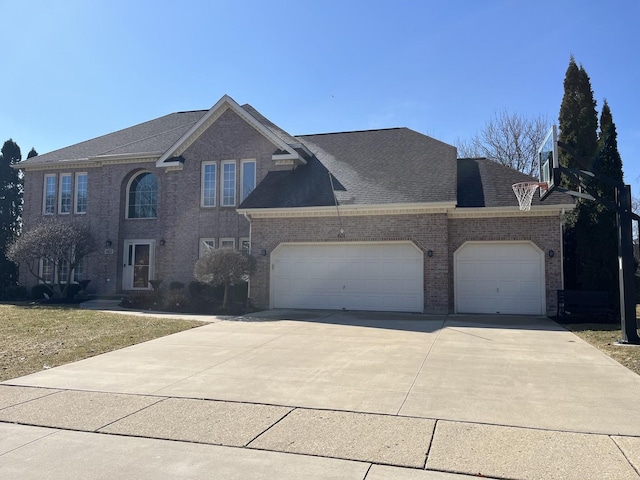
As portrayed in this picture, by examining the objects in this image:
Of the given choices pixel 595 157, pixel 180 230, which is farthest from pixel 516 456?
pixel 180 230

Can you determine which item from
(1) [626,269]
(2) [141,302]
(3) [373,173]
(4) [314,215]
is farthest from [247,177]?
(1) [626,269]

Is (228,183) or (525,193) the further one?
(228,183)

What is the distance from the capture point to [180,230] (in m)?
20.9

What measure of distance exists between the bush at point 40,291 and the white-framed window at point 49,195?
12.3 ft

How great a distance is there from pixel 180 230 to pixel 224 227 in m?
2.15

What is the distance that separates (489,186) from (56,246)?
1753 cm

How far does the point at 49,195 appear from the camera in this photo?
77.4 feet

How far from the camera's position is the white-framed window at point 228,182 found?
802 inches

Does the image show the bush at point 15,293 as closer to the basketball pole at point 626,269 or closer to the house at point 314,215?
the house at point 314,215

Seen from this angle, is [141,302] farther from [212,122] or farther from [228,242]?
[212,122]

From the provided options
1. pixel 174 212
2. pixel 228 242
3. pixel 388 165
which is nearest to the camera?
pixel 388 165

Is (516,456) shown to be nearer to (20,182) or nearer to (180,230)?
(180,230)

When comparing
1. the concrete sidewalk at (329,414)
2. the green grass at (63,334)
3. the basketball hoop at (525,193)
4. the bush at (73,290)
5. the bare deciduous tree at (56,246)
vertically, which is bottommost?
the concrete sidewalk at (329,414)

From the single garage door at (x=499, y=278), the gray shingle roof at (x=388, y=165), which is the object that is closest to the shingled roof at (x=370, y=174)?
the gray shingle roof at (x=388, y=165)
